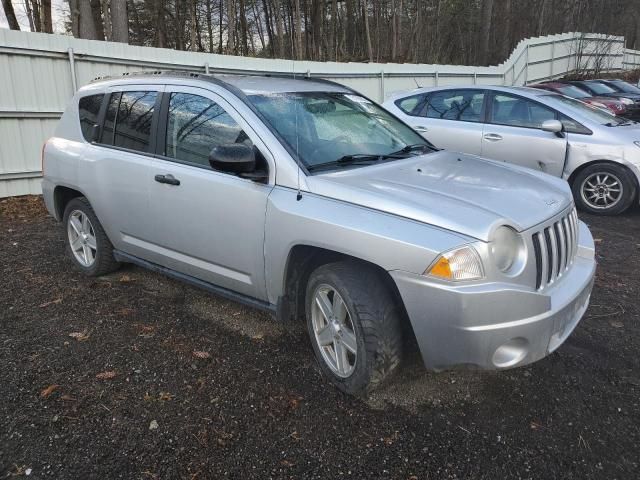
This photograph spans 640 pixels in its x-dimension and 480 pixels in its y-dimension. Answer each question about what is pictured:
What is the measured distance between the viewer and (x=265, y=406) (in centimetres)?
288

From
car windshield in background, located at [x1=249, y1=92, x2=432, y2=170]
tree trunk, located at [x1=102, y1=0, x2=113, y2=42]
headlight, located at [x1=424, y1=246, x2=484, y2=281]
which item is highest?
tree trunk, located at [x1=102, y1=0, x2=113, y2=42]

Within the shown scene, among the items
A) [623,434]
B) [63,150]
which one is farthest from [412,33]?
[623,434]

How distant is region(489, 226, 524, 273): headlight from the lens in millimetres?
2516

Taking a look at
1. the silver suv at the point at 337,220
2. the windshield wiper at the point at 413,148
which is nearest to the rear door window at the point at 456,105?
the silver suv at the point at 337,220

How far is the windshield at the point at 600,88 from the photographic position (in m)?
15.2

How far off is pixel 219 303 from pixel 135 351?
878 mm

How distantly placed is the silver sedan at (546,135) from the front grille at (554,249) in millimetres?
4121

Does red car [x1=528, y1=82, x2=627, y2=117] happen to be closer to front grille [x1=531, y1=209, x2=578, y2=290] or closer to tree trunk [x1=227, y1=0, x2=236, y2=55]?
front grille [x1=531, y1=209, x2=578, y2=290]

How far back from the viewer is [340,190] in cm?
289

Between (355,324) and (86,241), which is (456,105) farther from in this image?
(355,324)

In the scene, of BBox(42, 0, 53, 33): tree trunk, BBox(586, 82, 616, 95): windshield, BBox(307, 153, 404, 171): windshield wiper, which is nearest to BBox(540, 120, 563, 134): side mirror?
BBox(307, 153, 404, 171): windshield wiper

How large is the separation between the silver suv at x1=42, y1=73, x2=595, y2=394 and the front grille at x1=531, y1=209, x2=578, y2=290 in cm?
1

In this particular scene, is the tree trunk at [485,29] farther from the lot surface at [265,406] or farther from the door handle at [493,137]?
the lot surface at [265,406]

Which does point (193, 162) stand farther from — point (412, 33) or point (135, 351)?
point (412, 33)
